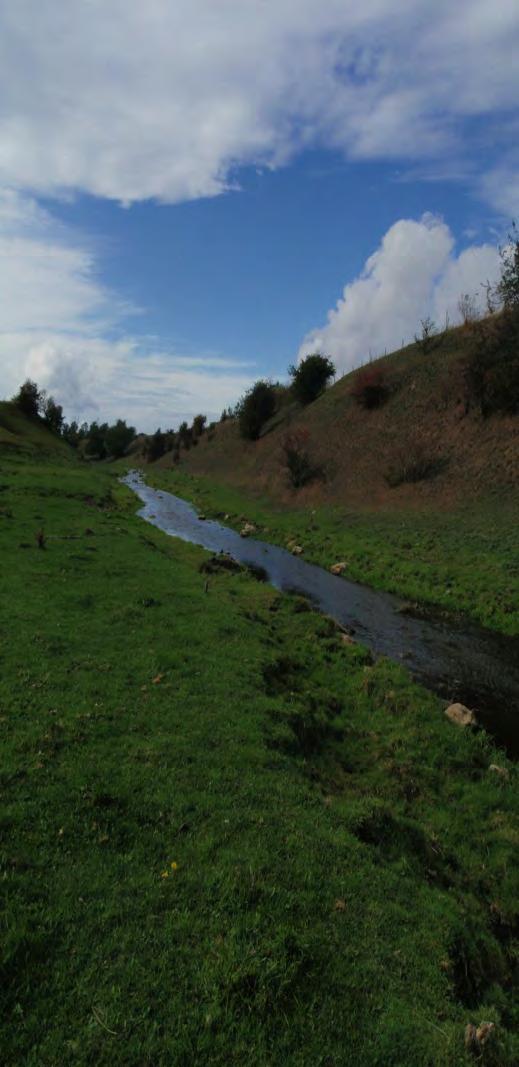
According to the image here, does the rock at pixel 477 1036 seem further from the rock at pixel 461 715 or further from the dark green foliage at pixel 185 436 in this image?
the dark green foliage at pixel 185 436

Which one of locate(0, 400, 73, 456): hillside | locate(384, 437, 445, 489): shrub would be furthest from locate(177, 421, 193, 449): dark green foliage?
locate(384, 437, 445, 489): shrub

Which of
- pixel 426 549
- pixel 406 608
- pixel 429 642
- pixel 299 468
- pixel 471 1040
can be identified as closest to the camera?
pixel 471 1040

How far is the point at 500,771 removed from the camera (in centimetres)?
1316

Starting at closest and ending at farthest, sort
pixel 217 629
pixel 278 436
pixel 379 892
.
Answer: pixel 379 892, pixel 217 629, pixel 278 436

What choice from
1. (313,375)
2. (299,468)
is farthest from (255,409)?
(299,468)

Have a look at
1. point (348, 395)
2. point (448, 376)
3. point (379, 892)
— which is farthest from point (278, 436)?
point (379, 892)

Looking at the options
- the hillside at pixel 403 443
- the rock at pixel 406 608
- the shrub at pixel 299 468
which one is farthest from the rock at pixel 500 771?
the shrub at pixel 299 468

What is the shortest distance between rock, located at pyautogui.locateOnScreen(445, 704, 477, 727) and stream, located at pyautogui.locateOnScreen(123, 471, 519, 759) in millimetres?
753

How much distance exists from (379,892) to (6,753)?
7.31m

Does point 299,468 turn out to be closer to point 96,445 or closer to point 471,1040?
point 471,1040

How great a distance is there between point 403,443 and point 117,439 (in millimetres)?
133033

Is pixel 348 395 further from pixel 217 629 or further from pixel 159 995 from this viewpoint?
pixel 159 995

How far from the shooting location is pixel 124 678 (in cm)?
1429

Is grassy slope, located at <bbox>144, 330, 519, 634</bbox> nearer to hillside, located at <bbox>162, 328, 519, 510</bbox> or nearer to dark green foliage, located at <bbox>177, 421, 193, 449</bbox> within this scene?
hillside, located at <bbox>162, 328, 519, 510</bbox>
